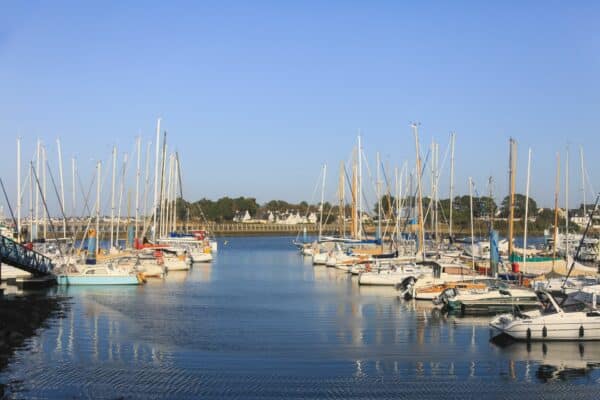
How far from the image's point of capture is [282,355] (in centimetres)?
2967

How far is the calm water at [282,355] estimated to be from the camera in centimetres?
2423

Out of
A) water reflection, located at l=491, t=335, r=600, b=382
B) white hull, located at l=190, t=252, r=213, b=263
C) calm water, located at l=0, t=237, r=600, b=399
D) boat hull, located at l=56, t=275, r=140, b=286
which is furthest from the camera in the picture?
white hull, located at l=190, t=252, r=213, b=263

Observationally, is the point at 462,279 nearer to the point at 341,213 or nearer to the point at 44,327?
the point at 44,327

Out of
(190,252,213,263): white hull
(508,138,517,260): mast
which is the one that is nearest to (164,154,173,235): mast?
(190,252,213,263): white hull

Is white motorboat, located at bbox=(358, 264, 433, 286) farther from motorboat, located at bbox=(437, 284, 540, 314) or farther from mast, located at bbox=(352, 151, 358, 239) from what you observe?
mast, located at bbox=(352, 151, 358, 239)

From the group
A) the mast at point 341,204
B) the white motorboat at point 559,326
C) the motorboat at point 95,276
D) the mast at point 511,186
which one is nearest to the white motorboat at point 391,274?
the mast at point 511,186

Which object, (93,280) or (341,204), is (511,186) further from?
(341,204)

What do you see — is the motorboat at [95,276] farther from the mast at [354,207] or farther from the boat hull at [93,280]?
the mast at [354,207]

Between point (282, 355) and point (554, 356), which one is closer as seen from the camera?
point (554, 356)

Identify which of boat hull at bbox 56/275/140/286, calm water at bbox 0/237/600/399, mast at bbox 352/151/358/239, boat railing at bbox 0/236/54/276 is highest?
mast at bbox 352/151/358/239

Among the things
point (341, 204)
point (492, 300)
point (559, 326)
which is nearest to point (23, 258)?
point (492, 300)

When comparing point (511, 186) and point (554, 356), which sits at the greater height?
point (511, 186)

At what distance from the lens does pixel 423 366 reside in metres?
27.6

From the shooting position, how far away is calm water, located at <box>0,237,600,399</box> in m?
24.2
